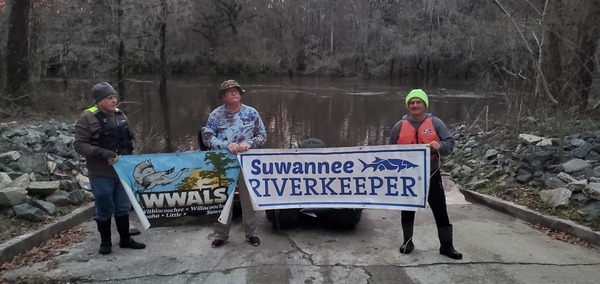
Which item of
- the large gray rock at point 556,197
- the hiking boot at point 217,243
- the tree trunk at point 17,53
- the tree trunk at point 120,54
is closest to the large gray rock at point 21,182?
the hiking boot at point 217,243

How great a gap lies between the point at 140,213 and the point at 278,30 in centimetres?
6096

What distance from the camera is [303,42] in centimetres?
6316

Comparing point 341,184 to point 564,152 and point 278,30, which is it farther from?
point 278,30

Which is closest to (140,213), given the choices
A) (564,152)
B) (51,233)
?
(51,233)

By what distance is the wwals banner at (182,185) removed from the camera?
217 inches

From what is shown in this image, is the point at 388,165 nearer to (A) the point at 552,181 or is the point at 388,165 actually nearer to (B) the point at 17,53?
(A) the point at 552,181

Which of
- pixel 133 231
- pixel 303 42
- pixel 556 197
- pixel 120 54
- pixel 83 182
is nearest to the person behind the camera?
pixel 133 231

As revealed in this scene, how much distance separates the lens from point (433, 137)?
201 inches

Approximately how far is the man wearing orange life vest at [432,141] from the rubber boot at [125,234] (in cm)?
287

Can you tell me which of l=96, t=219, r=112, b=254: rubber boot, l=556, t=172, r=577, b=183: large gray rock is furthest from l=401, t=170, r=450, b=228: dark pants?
l=96, t=219, r=112, b=254: rubber boot

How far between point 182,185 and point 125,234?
0.80 m

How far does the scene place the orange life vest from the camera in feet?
16.7

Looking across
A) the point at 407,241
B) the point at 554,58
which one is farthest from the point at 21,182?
the point at 554,58

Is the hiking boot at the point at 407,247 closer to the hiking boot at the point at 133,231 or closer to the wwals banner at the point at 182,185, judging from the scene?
the wwals banner at the point at 182,185
